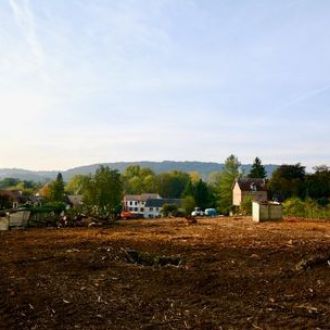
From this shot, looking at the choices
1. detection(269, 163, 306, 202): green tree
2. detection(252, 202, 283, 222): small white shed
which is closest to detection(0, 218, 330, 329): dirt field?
detection(252, 202, 283, 222): small white shed

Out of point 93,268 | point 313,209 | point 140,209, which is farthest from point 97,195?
point 140,209

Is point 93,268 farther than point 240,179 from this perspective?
No

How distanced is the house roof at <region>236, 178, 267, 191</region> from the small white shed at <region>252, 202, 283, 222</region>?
47207 mm

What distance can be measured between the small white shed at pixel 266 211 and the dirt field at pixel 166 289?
552 inches

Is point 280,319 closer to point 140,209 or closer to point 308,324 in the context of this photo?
point 308,324

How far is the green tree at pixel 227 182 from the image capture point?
7125 centimetres

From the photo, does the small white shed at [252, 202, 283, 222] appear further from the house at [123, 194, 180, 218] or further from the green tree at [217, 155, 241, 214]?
the house at [123, 194, 180, 218]

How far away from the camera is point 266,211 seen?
94.4 feet

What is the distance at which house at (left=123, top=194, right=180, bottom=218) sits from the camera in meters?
113

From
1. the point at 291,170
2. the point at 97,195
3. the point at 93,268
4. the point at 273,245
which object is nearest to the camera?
the point at 93,268

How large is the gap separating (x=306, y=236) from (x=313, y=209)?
19.6 m

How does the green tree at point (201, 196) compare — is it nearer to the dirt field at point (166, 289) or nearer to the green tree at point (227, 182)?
the green tree at point (227, 182)

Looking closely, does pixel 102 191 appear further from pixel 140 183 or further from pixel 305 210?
pixel 140 183

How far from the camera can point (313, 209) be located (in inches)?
1464
